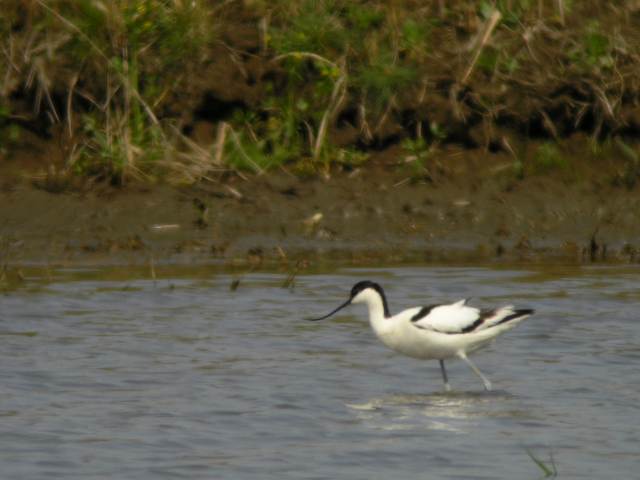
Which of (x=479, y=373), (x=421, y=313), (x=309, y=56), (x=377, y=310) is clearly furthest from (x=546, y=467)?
(x=309, y=56)

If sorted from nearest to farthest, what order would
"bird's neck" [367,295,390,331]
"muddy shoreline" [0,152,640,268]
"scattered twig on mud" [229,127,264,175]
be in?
"bird's neck" [367,295,390,331], "muddy shoreline" [0,152,640,268], "scattered twig on mud" [229,127,264,175]

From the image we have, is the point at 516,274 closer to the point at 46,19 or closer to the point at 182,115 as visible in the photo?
the point at 182,115

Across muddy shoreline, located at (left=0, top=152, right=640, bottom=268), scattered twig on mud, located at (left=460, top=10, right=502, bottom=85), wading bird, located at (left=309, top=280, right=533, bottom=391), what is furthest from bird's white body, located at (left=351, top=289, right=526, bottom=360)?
scattered twig on mud, located at (left=460, top=10, right=502, bottom=85)

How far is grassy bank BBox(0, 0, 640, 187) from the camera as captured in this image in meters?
14.2

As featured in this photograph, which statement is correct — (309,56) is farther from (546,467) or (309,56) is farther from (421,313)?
(546,467)

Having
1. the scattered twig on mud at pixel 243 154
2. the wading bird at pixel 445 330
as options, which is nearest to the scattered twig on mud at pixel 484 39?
the scattered twig on mud at pixel 243 154

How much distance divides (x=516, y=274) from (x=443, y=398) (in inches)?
160

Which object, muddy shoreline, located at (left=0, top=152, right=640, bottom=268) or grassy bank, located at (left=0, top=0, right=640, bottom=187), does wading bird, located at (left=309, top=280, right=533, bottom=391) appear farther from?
grassy bank, located at (left=0, top=0, right=640, bottom=187)

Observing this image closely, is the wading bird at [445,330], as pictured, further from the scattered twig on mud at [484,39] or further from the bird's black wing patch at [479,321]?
the scattered twig on mud at [484,39]

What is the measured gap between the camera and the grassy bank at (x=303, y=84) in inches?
560

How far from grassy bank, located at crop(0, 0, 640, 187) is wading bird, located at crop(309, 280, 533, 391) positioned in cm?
475

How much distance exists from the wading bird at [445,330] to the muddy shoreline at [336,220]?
3.70m

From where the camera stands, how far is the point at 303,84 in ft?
48.1

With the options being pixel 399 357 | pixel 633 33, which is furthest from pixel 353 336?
pixel 633 33
